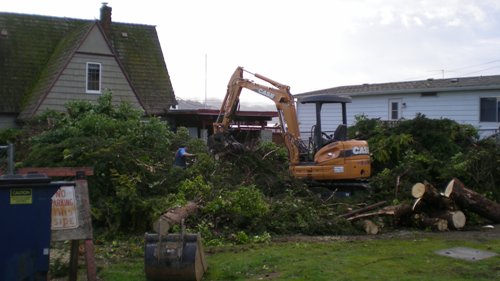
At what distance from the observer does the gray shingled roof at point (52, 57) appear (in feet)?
86.1

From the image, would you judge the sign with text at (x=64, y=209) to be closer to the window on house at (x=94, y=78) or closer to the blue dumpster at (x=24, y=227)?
the blue dumpster at (x=24, y=227)

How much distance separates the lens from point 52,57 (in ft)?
91.1

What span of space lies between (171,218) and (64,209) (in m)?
4.03

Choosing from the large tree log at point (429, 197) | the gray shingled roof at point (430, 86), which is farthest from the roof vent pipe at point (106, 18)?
the large tree log at point (429, 197)

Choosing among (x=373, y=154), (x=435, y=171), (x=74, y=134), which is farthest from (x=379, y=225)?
(x=74, y=134)

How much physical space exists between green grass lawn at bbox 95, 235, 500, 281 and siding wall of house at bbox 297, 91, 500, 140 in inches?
558

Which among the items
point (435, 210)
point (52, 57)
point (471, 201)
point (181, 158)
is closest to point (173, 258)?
point (435, 210)

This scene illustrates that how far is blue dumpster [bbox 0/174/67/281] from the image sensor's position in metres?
6.83

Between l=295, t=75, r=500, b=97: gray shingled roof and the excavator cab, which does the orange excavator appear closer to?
the excavator cab

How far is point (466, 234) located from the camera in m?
12.4

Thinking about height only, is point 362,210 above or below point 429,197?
below

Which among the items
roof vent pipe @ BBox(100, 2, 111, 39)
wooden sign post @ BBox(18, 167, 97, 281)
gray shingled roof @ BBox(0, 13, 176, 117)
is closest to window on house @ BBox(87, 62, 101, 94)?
gray shingled roof @ BBox(0, 13, 176, 117)

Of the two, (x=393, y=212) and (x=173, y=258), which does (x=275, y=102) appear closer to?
(x=393, y=212)

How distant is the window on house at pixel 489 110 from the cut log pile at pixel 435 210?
11.9 m
